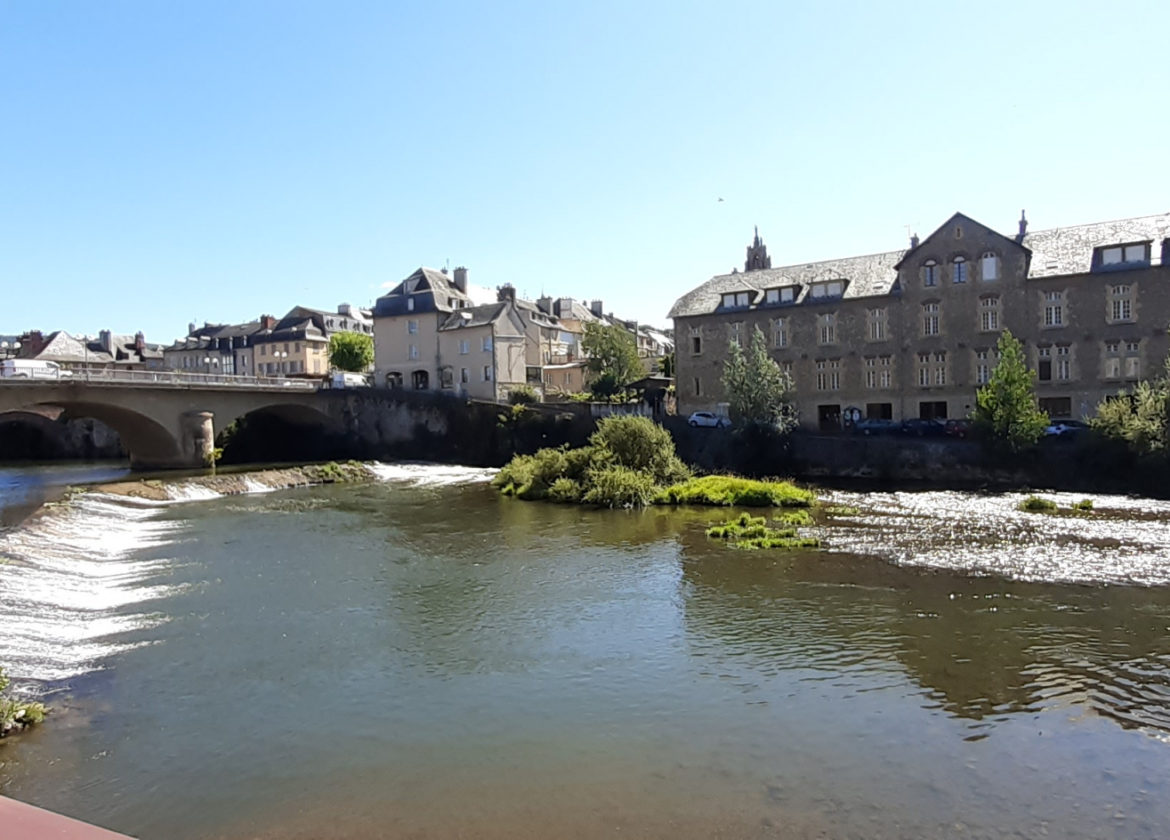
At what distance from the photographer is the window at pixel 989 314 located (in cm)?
4781

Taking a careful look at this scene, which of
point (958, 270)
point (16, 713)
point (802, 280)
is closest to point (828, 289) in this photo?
point (802, 280)

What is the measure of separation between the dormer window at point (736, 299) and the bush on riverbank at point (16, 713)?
5004 centimetres

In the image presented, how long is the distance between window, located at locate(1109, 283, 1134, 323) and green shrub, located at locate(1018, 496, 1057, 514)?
18.4 meters

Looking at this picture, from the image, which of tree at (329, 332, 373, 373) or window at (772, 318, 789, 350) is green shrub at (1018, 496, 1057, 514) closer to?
window at (772, 318, 789, 350)

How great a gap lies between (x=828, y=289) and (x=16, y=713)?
165 feet

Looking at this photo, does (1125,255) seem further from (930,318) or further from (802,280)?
(802,280)

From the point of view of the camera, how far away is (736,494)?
35.2 metres

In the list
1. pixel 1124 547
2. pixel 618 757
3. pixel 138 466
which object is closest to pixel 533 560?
pixel 618 757

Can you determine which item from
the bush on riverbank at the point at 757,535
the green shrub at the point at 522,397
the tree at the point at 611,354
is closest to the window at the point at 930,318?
the tree at the point at 611,354

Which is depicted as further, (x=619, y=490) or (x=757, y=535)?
(x=619, y=490)

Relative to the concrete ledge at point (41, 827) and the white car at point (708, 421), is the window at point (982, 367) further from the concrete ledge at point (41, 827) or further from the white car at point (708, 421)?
the concrete ledge at point (41, 827)

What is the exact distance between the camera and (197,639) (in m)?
16.6

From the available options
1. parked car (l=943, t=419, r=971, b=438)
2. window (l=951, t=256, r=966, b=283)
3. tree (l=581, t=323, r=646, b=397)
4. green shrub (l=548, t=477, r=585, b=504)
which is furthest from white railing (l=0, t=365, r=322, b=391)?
window (l=951, t=256, r=966, b=283)

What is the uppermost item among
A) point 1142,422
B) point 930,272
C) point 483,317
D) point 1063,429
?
point 483,317
